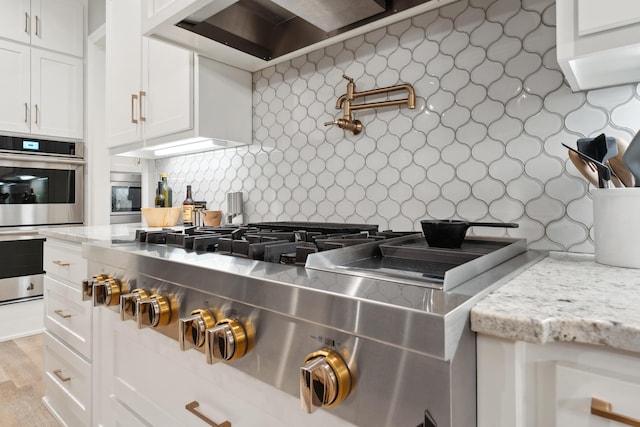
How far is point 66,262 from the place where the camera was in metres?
1.51

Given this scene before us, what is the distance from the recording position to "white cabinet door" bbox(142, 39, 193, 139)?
162 cm

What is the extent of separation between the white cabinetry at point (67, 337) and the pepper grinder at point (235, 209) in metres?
0.64

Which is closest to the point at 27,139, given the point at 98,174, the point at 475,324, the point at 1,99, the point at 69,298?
the point at 1,99

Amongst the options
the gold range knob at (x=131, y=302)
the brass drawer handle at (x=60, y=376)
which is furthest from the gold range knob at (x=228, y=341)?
the brass drawer handle at (x=60, y=376)

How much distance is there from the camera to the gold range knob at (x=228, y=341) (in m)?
0.63

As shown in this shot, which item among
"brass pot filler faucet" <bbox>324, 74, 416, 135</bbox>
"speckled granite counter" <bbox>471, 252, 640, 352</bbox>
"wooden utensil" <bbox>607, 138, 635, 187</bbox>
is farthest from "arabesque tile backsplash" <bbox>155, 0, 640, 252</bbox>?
"speckled granite counter" <bbox>471, 252, 640, 352</bbox>

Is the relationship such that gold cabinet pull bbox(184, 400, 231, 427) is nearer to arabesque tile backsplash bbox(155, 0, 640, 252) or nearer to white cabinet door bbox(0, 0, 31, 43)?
arabesque tile backsplash bbox(155, 0, 640, 252)

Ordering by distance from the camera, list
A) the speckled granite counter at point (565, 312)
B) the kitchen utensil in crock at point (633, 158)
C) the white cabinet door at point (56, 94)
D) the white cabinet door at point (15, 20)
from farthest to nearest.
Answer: the white cabinet door at point (56, 94), the white cabinet door at point (15, 20), the kitchen utensil in crock at point (633, 158), the speckled granite counter at point (565, 312)

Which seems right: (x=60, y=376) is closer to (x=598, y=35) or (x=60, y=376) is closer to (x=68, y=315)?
(x=68, y=315)

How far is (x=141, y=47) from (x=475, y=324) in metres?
2.06

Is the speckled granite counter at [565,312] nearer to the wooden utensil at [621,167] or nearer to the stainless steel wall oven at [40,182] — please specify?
the wooden utensil at [621,167]

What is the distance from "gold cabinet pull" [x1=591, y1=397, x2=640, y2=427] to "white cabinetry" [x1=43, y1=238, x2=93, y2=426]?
1.43 m

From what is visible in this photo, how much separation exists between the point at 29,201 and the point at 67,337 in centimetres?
189

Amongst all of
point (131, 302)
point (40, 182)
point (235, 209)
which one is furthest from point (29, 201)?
point (131, 302)
